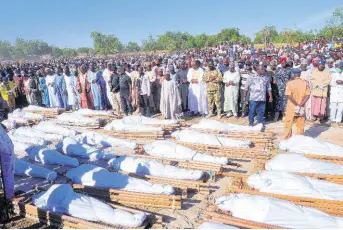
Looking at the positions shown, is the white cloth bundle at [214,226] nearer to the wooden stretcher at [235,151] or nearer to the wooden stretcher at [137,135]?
the wooden stretcher at [235,151]

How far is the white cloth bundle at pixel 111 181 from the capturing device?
172 inches

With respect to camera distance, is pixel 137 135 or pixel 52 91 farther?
pixel 52 91

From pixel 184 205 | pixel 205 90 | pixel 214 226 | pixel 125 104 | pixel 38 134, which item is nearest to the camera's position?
pixel 214 226

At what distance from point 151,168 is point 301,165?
242 centimetres

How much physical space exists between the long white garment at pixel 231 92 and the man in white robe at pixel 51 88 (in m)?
6.27

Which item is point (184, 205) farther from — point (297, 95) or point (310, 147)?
point (297, 95)

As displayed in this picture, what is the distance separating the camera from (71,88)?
1039 centimetres

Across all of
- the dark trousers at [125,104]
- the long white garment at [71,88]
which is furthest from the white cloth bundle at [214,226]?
the long white garment at [71,88]

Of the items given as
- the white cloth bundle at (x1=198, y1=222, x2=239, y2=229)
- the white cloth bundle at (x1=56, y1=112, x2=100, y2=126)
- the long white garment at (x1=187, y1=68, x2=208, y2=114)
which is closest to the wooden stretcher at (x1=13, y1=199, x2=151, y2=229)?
the white cloth bundle at (x1=198, y1=222, x2=239, y2=229)

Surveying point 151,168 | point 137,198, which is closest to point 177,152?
point 151,168

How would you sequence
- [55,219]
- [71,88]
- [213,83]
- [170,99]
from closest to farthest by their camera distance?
[55,219], [213,83], [170,99], [71,88]

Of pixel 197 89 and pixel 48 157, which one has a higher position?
pixel 197 89

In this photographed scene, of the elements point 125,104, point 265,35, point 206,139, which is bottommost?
point 206,139

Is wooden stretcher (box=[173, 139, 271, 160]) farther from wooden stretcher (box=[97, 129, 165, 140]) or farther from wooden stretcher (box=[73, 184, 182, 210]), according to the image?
wooden stretcher (box=[73, 184, 182, 210])
